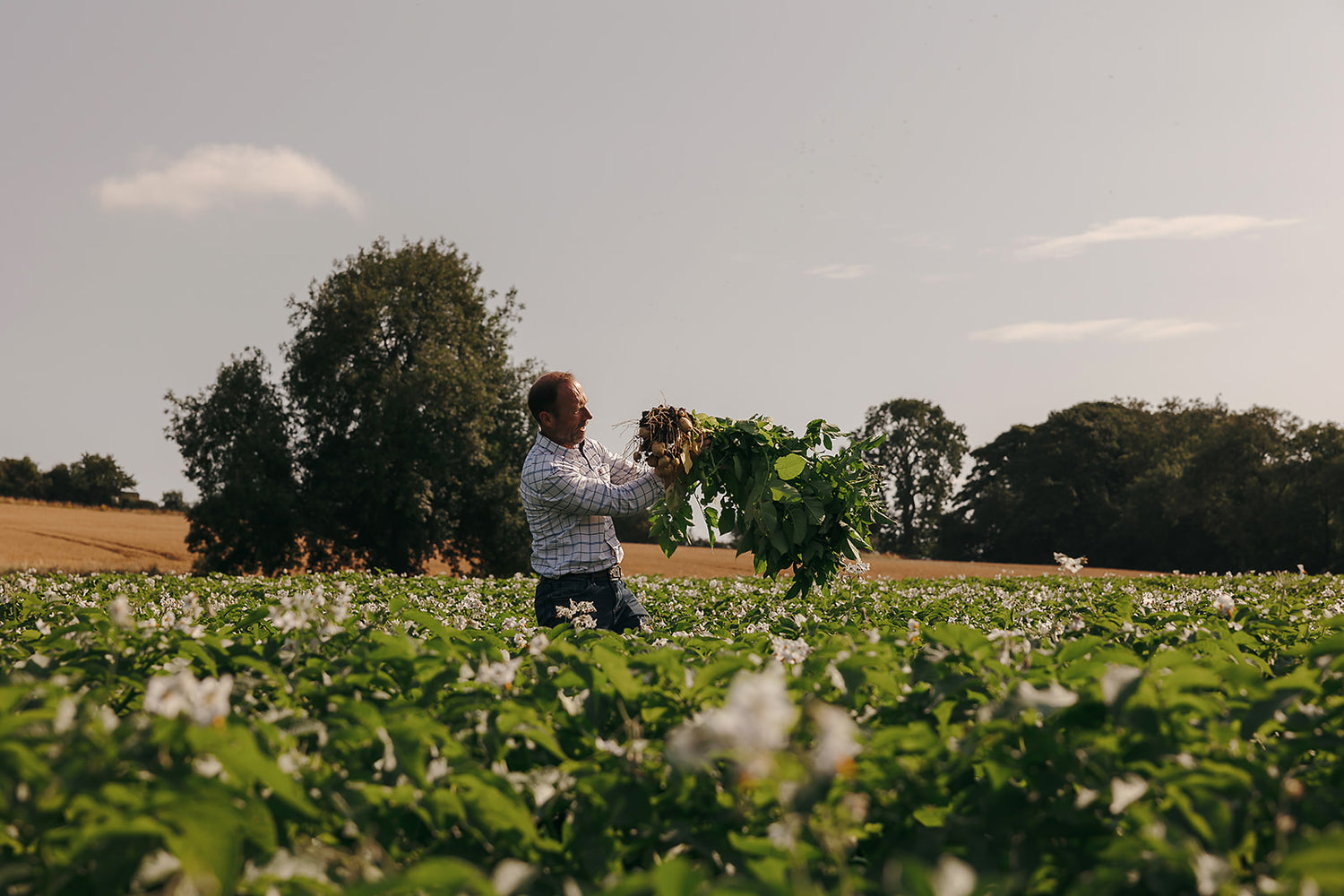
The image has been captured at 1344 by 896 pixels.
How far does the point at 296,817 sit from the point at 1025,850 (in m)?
1.55

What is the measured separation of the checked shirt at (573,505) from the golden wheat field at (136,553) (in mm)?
24467

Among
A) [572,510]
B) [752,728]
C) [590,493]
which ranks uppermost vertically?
[590,493]

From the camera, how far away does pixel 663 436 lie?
5848mm

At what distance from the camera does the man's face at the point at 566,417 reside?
6008 mm

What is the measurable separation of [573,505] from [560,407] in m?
0.74

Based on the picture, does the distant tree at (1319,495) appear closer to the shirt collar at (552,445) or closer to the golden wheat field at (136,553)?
the golden wheat field at (136,553)

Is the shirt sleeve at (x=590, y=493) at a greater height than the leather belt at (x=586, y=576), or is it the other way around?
the shirt sleeve at (x=590, y=493)

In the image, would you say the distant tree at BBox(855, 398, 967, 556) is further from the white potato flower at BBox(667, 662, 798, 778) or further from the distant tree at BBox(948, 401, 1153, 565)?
the white potato flower at BBox(667, 662, 798, 778)

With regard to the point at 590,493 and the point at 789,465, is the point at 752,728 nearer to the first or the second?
the point at 590,493

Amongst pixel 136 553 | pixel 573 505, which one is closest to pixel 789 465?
pixel 573 505

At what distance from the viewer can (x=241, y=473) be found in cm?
2962

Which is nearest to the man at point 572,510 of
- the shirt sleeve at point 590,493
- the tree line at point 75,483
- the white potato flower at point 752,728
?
the shirt sleeve at point 590,493

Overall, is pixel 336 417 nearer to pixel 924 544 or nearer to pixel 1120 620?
pixel 1120 620

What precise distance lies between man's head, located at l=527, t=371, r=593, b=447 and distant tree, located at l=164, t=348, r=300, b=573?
26216 mm
